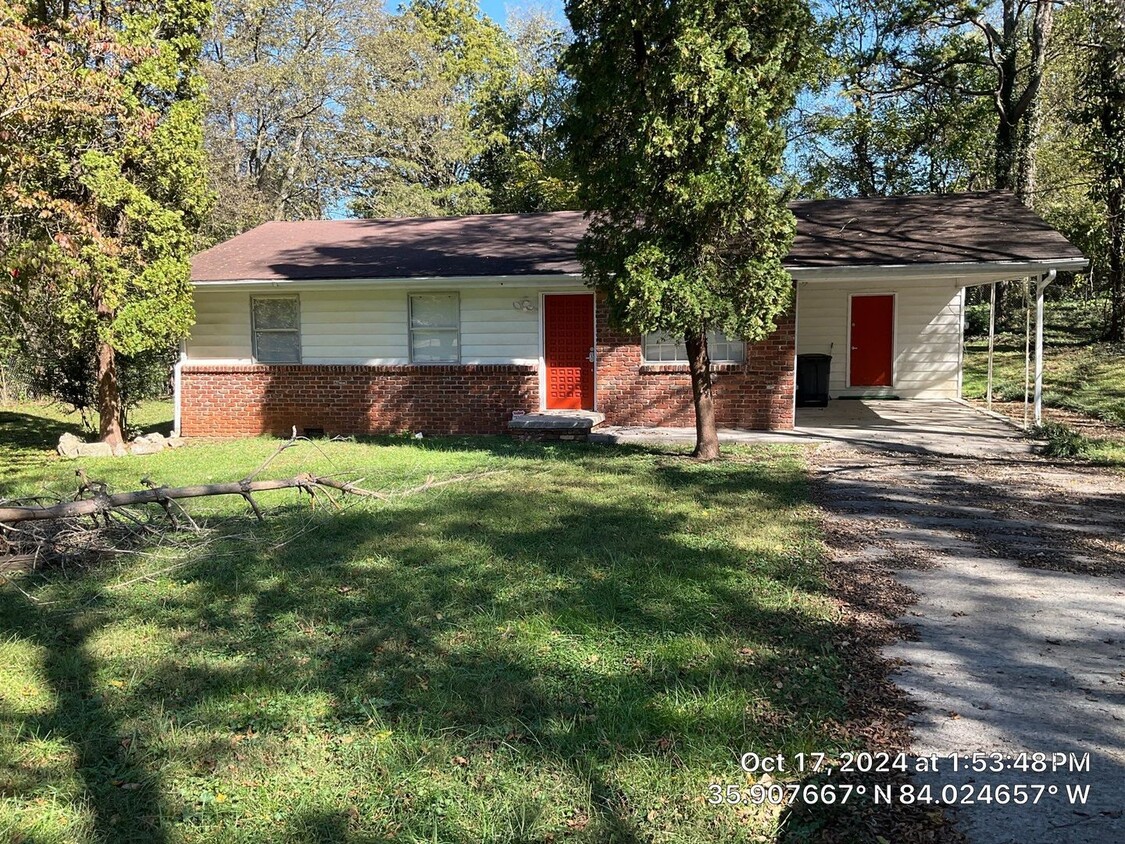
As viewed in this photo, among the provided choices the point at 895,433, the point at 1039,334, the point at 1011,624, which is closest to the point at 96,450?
the point at 895,433

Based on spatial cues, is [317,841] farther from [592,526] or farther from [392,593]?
[592,526]

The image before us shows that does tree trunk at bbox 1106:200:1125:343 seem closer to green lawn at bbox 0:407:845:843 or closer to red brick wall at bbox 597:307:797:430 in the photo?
red brick wall at bbox 597:307:797:430

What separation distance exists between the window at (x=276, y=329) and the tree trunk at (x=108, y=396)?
2299 millimetres

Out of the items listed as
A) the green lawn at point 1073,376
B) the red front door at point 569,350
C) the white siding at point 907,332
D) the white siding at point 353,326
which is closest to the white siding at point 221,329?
the white siding at point 353,326

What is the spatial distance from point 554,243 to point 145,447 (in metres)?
7.79

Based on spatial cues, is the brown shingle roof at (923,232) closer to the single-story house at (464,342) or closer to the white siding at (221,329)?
the single-story house at (464,342)

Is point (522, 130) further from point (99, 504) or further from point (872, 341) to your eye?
point (99, 504)

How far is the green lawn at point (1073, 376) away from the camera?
40.9ft

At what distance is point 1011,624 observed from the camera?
4637 mm

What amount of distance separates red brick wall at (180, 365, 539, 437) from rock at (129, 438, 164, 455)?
Answer: 1.27m

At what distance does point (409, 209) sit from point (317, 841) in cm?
2735

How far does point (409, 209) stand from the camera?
2816 centimetres

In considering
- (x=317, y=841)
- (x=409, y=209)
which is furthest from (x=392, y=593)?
(x=409, y=209)

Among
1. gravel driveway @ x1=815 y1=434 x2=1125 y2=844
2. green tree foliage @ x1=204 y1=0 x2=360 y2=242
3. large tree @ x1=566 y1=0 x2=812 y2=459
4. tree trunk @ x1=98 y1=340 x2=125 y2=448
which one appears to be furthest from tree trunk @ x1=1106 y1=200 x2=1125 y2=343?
green tree foliage @ x1=204 y1=0 x2=360 y2=242
